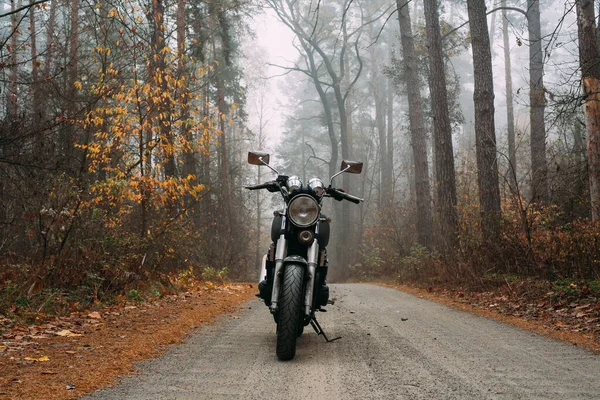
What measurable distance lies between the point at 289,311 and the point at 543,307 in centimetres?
426

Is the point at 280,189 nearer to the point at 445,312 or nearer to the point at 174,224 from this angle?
the point at 445,312

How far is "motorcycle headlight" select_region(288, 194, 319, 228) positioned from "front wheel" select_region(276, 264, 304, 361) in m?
0.42

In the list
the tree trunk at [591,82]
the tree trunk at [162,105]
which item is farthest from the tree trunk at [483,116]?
the tree trunk at [162,105]

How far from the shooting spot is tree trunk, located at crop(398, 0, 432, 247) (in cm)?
1700

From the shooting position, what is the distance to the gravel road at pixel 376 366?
3.74m

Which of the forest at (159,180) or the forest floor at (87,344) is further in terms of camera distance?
the forest at (159,180)

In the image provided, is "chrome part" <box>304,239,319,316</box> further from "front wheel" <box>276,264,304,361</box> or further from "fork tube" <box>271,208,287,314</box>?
"fork tube" <box>271,208,287,314</box>

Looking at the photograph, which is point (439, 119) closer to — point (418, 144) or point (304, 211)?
point (418, 144)

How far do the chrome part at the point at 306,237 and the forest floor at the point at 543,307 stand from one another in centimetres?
264

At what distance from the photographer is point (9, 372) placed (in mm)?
4156

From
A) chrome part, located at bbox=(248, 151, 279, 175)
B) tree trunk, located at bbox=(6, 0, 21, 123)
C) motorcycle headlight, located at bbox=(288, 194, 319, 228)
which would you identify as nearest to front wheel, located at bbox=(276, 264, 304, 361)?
motorcycle headlight, located at bbox=(288, 194, 319, 228)

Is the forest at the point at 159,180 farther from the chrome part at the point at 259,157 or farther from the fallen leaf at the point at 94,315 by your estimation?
the chrome part at the point at 259,157

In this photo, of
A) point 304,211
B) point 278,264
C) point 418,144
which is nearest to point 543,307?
point 304,211

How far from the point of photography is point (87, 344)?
17.5 ft
